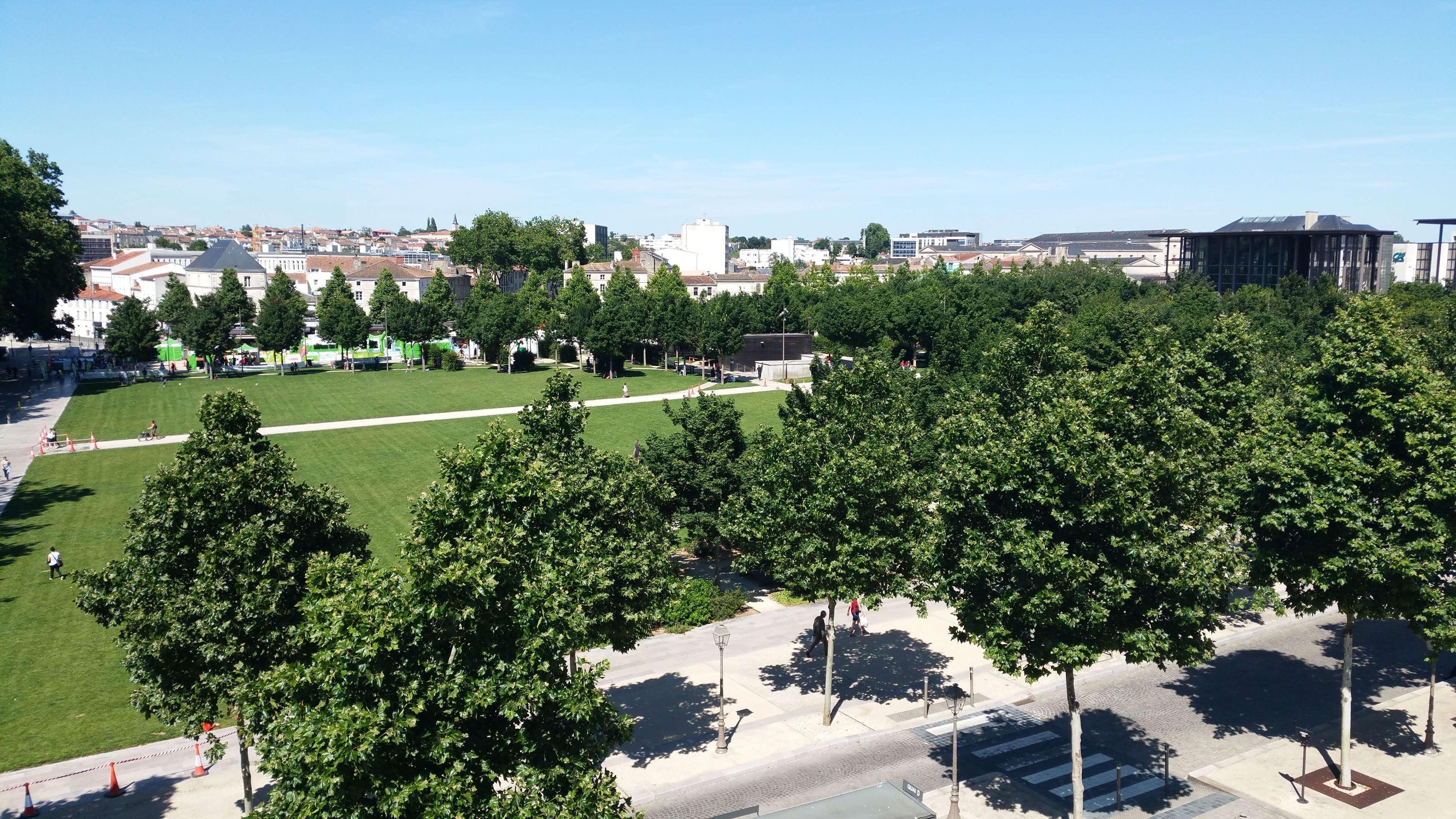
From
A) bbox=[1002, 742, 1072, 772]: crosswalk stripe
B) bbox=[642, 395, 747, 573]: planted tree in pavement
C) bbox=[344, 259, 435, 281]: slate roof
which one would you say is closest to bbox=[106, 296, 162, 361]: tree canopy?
bbox=[344, 259, 435, 281]: slate roof

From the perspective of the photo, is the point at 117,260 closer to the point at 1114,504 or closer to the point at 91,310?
the point at 91,310

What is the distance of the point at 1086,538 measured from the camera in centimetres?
1812

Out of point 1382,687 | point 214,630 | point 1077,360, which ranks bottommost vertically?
point 1382,687

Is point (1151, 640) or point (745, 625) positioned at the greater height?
point (1151, 640)

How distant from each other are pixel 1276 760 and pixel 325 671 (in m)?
21.0

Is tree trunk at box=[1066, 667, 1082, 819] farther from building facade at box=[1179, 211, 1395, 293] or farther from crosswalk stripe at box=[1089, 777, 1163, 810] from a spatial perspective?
building facade at box=[1179, 211, 1395, 293]

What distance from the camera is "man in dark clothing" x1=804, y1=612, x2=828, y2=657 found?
27547 millimetres

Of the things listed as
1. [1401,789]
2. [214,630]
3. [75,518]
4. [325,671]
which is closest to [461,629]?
[325,671]

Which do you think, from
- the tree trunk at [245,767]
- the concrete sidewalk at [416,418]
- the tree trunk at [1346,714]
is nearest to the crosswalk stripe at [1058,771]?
the tree trunk at [1346,714]

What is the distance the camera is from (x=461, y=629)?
11812 mm

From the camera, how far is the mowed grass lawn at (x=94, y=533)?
23406 millimetres

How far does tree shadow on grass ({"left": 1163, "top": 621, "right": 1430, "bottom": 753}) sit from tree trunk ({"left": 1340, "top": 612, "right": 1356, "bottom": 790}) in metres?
2.46

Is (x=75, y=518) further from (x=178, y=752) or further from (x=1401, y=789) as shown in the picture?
(x=1401, y=789)

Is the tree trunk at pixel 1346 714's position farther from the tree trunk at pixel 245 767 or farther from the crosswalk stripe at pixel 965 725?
the tree trunk at pixel 245 767
